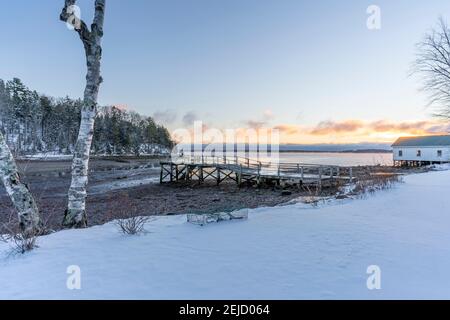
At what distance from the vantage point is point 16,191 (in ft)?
20.7

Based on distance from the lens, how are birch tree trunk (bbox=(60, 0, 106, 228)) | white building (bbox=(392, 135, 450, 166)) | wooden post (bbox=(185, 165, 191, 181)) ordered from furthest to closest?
white building (bbox=(392, 135, 450, 166))
wooden post (bbox=(185, 165, 191, 181))
birch tree trunk (bbox=(60, 0, 106, 228))

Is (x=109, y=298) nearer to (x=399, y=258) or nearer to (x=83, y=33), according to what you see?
(x=399, y=258)

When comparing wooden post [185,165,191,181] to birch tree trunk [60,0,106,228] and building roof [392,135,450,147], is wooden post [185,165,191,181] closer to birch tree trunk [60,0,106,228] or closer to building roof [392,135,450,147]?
birch tree trunk [60,0,106,228]

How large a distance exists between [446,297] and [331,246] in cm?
171

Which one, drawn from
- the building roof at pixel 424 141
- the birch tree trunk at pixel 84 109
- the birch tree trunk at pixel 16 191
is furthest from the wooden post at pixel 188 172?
the building roof at pixel 424 141

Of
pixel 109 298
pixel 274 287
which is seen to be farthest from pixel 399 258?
pixel 109 298

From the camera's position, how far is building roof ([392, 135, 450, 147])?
153 feet

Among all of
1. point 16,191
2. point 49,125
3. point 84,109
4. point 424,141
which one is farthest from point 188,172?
point 49,125

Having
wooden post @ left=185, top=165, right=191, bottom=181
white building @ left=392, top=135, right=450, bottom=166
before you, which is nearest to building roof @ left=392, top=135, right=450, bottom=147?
white building @ left=392, top=135, right=450, bottom=166

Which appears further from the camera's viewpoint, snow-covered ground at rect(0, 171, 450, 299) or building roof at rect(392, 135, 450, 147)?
building roof at rect(392, 135, 450, 147)

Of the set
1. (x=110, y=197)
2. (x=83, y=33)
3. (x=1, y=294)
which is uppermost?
(x=83, y=33)

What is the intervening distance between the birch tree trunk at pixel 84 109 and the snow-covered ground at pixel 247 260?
143 cm

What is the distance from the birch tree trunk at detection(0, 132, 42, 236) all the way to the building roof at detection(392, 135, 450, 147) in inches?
2214

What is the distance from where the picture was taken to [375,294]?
119 inches
